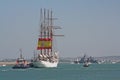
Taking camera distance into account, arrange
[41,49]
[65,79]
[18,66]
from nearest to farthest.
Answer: [65,79] < [18,66] < [41,49]

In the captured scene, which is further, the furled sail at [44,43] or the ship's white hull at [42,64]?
the furled sail at [44,43]

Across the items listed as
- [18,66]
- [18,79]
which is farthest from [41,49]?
[18,79]

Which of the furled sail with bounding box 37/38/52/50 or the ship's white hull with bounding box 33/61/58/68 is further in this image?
the furled sail with bounding box 37/38/52/50

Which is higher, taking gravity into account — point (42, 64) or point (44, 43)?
point (44, 43)

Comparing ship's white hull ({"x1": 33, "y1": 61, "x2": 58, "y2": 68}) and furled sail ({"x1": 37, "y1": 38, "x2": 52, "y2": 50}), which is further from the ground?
furled sail ({"x1": 37, "y1": 38, "x2": 52, "y2": 50})

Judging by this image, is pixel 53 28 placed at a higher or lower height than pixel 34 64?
higher

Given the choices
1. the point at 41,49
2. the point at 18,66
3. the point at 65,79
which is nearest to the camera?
the point at 65,79

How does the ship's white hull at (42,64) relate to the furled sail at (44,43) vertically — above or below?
below

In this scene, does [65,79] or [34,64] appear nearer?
[65,79]

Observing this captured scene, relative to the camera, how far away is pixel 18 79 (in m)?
95.4

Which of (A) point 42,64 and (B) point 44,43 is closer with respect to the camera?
(A) point 42,64

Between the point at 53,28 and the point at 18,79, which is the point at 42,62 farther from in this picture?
the point at 18,79

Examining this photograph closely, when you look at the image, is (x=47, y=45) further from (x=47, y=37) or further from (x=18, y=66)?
(x=18, y=66)

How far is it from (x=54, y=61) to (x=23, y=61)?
12.6m
